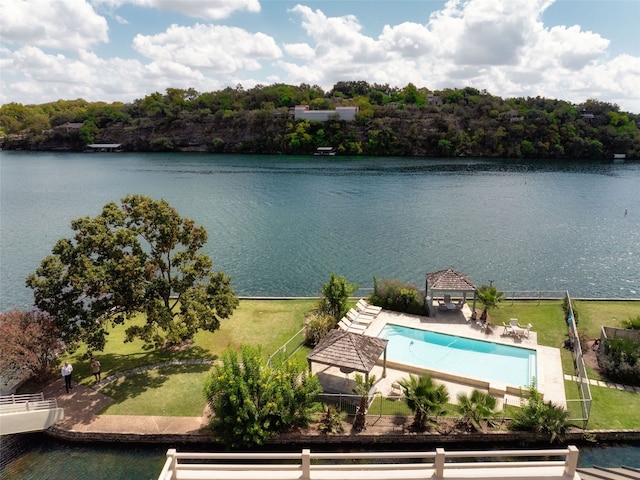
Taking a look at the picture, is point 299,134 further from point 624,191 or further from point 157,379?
point 157,379

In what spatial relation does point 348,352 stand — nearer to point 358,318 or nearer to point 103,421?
point 358,318

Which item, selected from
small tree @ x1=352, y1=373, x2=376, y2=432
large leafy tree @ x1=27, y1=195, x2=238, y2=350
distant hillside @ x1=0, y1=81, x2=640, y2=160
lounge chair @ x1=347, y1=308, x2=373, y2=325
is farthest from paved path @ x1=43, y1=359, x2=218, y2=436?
distant hillside @ x1=0, y1=81, x2=640, y2=160

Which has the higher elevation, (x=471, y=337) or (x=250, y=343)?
(x=471, y=337)

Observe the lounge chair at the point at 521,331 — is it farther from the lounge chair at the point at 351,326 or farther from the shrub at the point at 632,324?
the lounge chair at the point at 351,326

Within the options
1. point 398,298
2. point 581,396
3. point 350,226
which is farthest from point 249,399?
point 350,226

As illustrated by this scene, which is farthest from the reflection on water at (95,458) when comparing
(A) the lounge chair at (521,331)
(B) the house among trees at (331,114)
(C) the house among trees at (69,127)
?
(C) the house among trees at (69,127)
